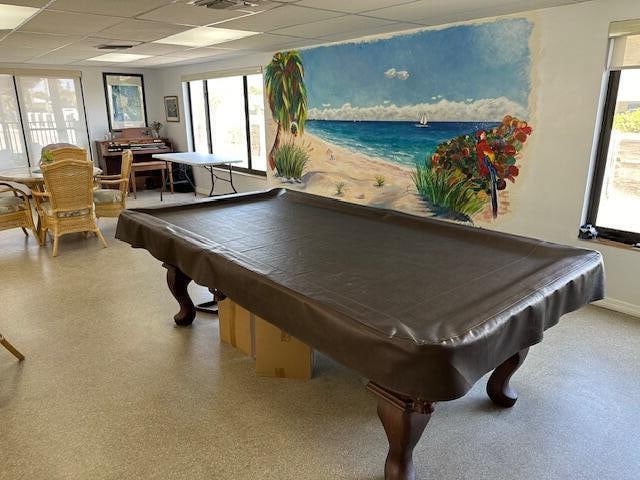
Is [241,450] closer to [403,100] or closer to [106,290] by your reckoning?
[106,290]

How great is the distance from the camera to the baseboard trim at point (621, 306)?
126 inches

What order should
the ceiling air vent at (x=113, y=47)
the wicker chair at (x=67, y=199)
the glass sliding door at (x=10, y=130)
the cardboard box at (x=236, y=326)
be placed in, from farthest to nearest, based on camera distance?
the glass sliding door at (x=10, y=130) → the ceiling air vent at (x=113, y=47) → the wicker chair at (x=67, y=199) → the cardboard box at (x=236, y=326)

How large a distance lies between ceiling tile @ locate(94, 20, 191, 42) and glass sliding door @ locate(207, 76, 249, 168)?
2424 mm

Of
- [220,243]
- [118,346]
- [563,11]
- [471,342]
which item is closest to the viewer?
[471,342]

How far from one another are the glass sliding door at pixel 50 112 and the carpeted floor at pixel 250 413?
5.15 meters

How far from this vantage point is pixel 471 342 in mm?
1358

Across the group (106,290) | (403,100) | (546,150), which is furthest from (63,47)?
(546,150)

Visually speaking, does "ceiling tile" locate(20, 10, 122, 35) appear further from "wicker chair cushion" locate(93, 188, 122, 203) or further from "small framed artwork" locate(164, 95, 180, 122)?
"small framed artwork" locate(164, 95, 180, 122)

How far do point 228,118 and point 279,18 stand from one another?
3849mm

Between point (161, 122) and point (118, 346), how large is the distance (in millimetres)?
6455

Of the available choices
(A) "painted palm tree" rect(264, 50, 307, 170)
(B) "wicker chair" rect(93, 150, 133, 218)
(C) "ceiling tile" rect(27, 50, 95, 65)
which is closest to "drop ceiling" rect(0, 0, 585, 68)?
(A) "painted palm tree" rect(264, 50, 307, 170)

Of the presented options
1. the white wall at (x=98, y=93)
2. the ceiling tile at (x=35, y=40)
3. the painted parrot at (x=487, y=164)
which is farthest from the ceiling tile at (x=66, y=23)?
the white wall at (x=98, y=93)

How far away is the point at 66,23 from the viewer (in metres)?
3.58

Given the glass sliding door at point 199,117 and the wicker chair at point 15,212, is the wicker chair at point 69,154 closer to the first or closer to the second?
the wicker chair at point 15,212
